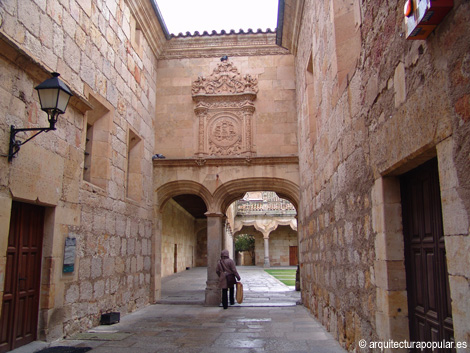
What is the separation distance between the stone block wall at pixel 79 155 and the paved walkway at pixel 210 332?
427 millimetres

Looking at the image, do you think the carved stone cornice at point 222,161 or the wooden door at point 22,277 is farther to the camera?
the carved stone cornice at point 222,161

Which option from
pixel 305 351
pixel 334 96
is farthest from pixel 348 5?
pixel 305 351

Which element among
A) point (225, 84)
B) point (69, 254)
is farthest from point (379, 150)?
point (225, 84)

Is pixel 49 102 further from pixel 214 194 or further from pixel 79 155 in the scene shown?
pixel 214 194

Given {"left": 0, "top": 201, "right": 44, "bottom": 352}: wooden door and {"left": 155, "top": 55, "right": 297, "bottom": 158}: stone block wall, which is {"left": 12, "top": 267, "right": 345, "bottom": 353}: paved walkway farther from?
{"left": 155, "top": 55, "right": 297, "bottom": 158}: stone block wall

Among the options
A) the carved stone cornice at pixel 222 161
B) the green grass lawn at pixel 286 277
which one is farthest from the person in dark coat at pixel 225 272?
the green grass lawn at pixel 286 277

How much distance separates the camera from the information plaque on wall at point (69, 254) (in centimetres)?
507

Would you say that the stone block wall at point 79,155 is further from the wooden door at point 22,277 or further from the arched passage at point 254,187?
the arched passage at point 254,187

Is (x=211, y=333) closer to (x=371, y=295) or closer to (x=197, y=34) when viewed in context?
(x=371, y=295)

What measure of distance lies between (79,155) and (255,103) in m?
5.09

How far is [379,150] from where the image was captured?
3.03 meters

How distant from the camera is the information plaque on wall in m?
5.07

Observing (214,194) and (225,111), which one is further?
(225,111)

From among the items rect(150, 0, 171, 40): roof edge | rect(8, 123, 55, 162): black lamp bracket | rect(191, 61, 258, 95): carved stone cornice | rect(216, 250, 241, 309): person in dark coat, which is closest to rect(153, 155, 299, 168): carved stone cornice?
rect(191, 61, 258, 95): carved stone cornice
